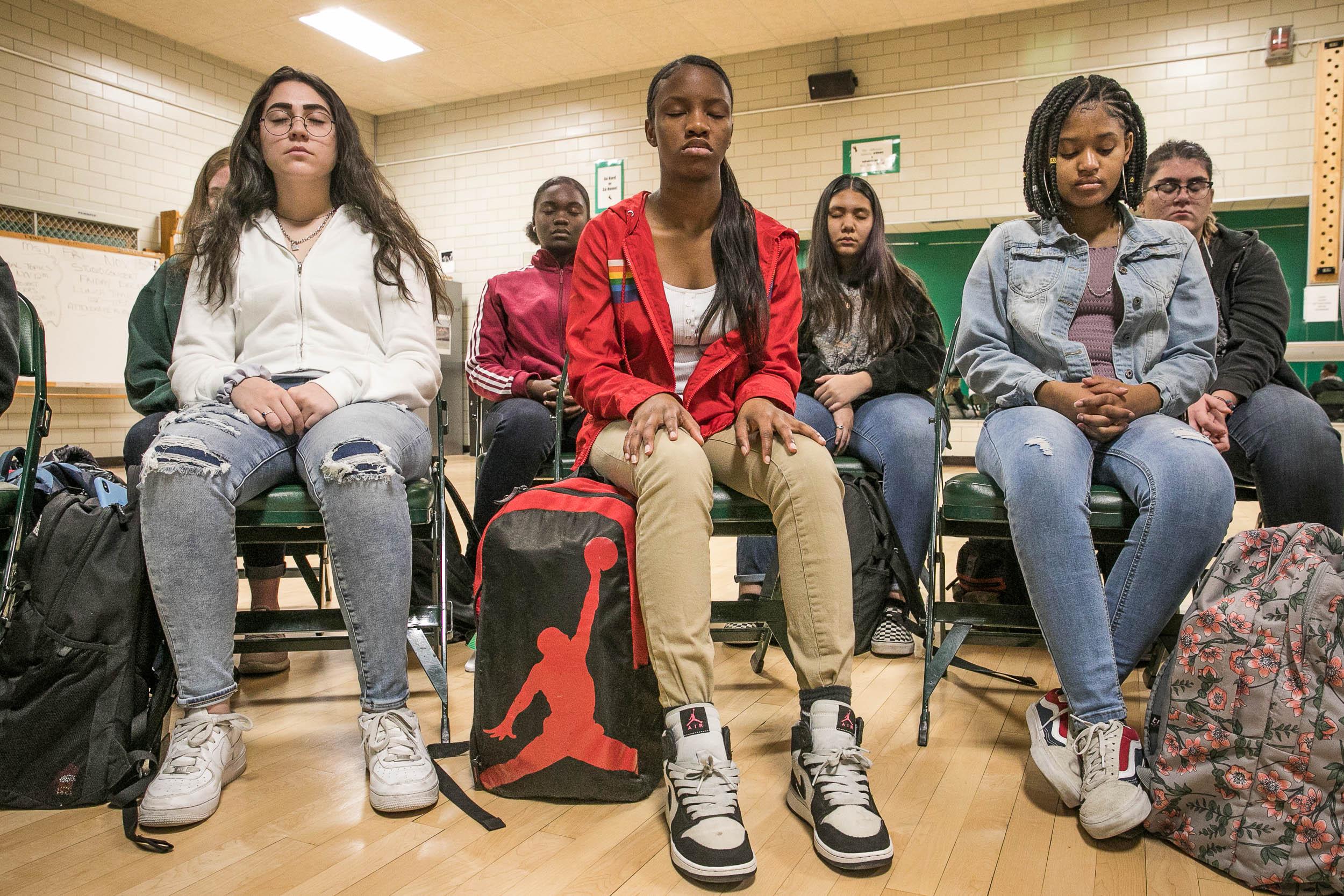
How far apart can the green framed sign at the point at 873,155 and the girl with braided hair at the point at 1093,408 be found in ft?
20.1

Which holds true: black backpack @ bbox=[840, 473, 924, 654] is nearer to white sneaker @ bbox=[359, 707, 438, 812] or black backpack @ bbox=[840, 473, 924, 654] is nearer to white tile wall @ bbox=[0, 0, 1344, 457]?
white sneaker @ bbox=[359, 707, 438, 812]

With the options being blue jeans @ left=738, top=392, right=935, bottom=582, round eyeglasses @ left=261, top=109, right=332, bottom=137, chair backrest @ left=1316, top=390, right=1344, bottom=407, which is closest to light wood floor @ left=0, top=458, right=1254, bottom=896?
blue jeans @ left=738, top=392, right=935, bottom=582

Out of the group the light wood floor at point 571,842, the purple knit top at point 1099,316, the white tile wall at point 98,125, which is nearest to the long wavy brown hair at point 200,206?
the light wood floor at point 571,842

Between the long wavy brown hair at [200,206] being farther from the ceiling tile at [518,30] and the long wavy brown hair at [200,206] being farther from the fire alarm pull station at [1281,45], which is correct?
the fire alarm pull station at [1281,45]

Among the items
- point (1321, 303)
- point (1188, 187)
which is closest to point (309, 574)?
point (1188, 187)

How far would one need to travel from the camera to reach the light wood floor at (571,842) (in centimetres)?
130

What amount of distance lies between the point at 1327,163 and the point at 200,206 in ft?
20.7

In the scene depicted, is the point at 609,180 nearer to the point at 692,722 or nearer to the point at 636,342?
the point at 636,342

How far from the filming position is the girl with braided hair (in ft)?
5.13

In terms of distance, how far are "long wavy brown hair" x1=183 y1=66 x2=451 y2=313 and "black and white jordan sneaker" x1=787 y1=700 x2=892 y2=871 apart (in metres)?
1.23


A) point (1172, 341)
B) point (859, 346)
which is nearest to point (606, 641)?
point (1172, 341)

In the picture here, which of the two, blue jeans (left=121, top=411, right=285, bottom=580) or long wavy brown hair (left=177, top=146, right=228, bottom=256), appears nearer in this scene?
long wavy brown hair (left=177, top=146, right=228, bottom=256)

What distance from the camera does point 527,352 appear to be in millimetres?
3061

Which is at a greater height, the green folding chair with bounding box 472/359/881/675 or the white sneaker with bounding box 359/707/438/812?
the green folding chair with bounding box 472/359/881/675
